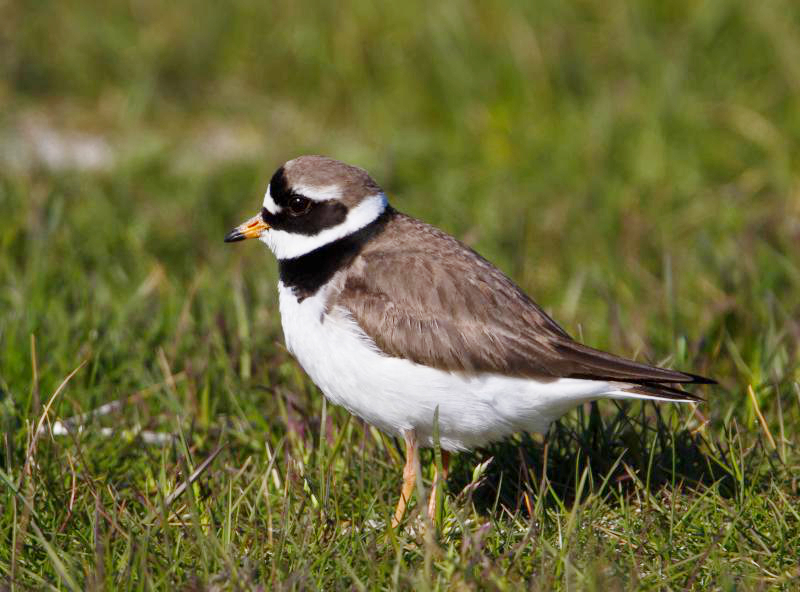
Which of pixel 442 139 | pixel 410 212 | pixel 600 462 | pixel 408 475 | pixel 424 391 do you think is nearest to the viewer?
pixel 424 391

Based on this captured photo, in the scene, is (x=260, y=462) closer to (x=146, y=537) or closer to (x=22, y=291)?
(x=146, y=537)

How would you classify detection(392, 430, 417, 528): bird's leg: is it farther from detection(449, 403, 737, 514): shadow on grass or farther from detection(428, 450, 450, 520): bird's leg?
detection(449, 403, 737, 514): shadow on grass

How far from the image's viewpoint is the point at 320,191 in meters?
4.88

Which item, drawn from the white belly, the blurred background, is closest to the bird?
the white belly

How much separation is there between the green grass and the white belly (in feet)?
0.94

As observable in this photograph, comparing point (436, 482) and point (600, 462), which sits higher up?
point (436, 482)

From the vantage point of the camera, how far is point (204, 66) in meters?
9.80

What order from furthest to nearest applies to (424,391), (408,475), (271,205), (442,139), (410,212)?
(442,139), (410,212), (271,205), (408,475), (424,391)

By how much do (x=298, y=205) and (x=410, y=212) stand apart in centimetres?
322

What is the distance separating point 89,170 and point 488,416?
4.86 m

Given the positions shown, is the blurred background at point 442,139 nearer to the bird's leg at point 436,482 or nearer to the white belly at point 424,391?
the bird's leg at point 436,482

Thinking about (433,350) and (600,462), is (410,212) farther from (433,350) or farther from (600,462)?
(433,350)

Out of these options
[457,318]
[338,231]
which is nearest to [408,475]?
[457,318]

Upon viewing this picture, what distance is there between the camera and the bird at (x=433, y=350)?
436cm
